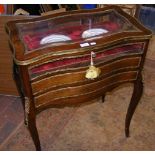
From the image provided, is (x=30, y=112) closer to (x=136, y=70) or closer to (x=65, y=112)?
(x=136, y=70)

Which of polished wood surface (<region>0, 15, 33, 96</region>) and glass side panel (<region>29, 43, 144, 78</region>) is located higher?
glass side panel (<region>29, 43, 144, 78</region>)

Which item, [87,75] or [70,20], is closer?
[87,75]

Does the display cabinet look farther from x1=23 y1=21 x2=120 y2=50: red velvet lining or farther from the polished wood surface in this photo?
the polished wood surface

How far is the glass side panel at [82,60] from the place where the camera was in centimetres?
101

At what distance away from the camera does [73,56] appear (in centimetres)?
96

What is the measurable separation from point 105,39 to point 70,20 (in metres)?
0.30

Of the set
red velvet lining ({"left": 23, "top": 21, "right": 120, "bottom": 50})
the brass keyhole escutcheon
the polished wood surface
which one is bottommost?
the polished wood surface

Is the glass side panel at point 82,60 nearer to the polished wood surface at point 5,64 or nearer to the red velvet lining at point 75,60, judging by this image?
the red velvet lining at point 75,60

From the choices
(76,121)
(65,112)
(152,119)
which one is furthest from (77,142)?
(152,119)

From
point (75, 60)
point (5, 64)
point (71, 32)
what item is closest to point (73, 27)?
point (71, 32)

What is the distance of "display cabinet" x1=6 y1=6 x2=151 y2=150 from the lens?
0.95 m

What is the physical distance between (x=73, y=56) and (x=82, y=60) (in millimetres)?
99

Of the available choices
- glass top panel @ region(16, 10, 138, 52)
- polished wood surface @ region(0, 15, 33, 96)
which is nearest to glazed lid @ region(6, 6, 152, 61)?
glass top panel @ region(16, 10, 138, 52)
